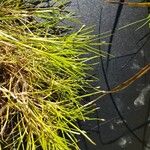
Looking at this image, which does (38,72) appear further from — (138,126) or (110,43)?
(138,126)

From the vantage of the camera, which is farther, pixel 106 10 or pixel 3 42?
pixel 106 10

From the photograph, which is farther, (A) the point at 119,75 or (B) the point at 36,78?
(A) the point at 119,75

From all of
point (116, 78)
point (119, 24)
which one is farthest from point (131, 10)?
point (116, 78)

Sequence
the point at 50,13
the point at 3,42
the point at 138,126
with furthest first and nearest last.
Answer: the point at 138,126 → the point at 50,13 → the point at 3,42

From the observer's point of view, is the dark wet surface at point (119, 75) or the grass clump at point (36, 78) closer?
the grass clump at point (36, 78)
